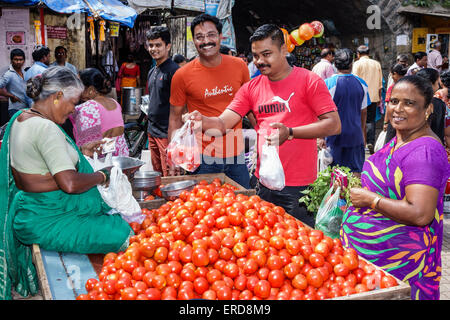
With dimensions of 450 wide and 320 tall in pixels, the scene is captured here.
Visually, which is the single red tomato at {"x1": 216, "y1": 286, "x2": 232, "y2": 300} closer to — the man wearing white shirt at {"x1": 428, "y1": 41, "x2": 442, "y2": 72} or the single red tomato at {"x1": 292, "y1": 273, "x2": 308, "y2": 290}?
the single red tomato at {"x1": 292, "y1": 273, "x2": 308, "y2": 290}

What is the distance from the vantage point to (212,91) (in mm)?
3936

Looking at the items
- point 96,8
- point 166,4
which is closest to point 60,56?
point 96,8

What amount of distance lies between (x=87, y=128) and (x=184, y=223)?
2389 millimetres

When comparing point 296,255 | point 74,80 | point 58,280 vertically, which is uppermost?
point 74,80

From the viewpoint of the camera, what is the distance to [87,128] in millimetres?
4426

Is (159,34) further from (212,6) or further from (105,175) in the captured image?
(212,6)

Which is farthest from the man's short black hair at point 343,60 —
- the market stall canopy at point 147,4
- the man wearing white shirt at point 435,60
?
the man wearing white shirt at point 435,60

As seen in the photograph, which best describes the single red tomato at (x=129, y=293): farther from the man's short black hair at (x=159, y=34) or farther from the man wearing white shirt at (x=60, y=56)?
the man wearing white shirt at (x=60, y=56)

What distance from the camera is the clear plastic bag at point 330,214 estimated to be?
2.83m

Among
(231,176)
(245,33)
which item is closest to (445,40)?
(245,33)

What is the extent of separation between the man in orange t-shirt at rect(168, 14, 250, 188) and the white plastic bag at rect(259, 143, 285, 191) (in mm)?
964

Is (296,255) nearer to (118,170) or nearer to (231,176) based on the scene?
(118,170)

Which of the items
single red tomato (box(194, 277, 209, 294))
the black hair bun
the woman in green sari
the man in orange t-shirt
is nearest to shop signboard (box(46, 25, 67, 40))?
the man in orange t-shirt

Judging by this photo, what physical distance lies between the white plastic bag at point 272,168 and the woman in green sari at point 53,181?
0.97 metres
